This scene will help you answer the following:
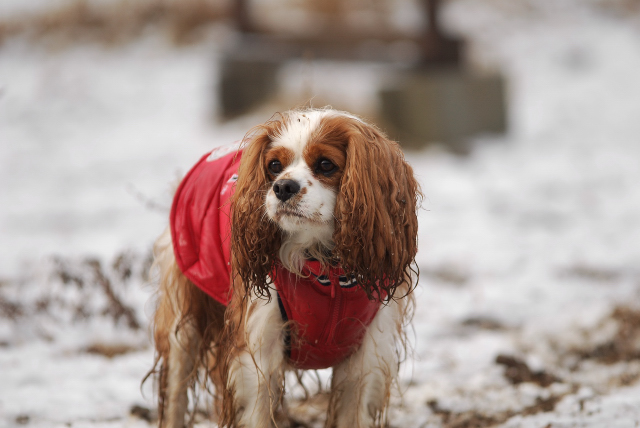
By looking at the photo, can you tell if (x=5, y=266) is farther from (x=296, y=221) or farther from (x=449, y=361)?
(x=296, y=221)

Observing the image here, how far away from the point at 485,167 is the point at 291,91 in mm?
2840

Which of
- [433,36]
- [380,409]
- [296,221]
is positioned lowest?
[380,409]

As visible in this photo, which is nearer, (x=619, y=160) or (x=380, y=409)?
(x=380, y=409)

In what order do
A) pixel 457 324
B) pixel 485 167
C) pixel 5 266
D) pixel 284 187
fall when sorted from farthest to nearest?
pixel 485 167
pixel 5 266
pixel 457 324
pixel 284 187

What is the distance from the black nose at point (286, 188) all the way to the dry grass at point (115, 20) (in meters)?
11.2

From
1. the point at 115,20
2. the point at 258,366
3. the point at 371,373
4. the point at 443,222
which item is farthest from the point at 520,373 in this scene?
the point at 115,20

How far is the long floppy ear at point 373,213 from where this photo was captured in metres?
2.33

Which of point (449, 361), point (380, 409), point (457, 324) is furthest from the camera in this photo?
point (457, 324)

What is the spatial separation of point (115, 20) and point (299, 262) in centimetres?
1254

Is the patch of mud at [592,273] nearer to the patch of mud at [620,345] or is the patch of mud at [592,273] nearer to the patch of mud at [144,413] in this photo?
the patch of mud at [620,345]

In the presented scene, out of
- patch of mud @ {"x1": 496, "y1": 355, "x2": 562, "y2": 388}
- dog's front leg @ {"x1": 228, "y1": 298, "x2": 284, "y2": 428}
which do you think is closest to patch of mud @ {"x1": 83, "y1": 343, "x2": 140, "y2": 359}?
dog's front leg @ {"x1": 228, "y1": 298, "x2": 284, "y2": 428}

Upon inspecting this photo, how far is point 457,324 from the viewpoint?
495cm

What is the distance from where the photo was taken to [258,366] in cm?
→ 262

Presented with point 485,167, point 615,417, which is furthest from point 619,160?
point 615,417
